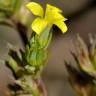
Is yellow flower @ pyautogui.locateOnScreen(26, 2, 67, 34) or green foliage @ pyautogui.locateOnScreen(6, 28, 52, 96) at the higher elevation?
yellow flower @ pyautogui.locateOnScreen(26, 2, 67, 34)

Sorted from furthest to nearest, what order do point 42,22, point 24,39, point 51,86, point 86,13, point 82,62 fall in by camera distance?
point 86,13
point 51,86
point 24,39
point 82,62
point 42,22

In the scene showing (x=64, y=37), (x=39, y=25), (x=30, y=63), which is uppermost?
(x=39, y=25)

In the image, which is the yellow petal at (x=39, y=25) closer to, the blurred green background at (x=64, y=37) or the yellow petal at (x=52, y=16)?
the yellow petal at (x=52, y=16)

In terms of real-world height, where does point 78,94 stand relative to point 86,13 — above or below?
above

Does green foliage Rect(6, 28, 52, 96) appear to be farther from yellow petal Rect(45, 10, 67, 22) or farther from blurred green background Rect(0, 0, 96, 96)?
blurred green background Rect(0, 0, 96, 96)

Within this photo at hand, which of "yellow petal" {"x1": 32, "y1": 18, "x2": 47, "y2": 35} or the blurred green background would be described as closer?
"yellow petal" {"x1": 32, "y1": 18, "x2": 47, "y2": 35}

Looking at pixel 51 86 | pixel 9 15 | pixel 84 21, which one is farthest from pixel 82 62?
pixel 84 21

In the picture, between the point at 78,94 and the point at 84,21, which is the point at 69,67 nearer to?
the point at 78,94

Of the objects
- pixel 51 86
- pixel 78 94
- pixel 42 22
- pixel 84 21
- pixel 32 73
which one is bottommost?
pixel 51 86

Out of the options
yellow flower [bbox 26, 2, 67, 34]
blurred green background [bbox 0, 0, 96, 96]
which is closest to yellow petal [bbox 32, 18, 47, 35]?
yellow flower [bbox 26, 2, 67, 34]

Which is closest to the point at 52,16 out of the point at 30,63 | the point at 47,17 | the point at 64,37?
the point at 47,17

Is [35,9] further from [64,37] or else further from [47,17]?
[64,37]
